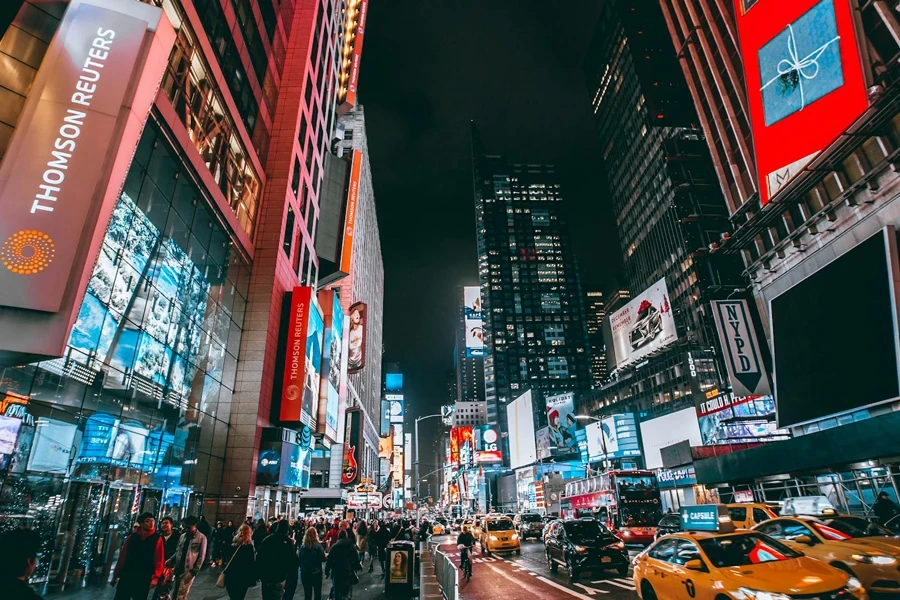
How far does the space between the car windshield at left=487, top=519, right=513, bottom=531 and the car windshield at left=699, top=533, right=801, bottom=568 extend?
780 inches

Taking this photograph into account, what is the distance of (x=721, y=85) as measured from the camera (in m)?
39.5

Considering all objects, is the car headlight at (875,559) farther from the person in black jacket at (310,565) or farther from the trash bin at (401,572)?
the person in black jacket at (310,565)

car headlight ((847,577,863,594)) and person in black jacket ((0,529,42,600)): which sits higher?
person in black jacket ((0,529,42,600))

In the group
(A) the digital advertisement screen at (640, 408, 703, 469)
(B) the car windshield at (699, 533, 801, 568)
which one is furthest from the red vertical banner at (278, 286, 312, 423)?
(A) the digital advertisement screen at (640, 408, 703, 469)

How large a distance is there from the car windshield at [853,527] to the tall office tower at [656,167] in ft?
211

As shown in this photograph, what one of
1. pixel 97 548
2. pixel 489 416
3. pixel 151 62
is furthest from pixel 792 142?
pixel 489 416

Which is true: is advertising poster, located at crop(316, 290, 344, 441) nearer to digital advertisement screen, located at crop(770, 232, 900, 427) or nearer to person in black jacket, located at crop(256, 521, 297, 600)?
person in black jacket, located at crop(256, 521, 297, 600)

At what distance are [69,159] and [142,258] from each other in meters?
7.31

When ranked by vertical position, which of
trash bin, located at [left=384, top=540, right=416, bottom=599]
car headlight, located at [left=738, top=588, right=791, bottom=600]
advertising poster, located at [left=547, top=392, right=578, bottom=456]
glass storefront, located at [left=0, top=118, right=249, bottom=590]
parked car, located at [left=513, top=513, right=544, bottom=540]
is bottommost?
parked car, located at [left=513, top=513, right=544, bottom=540]

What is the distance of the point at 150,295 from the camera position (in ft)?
63.1

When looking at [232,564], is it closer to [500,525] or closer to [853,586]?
[853,586]

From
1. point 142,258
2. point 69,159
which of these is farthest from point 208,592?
point 69,159

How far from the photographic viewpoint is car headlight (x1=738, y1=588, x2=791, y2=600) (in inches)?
263

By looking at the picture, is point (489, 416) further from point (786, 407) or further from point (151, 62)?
point (151, 62)
